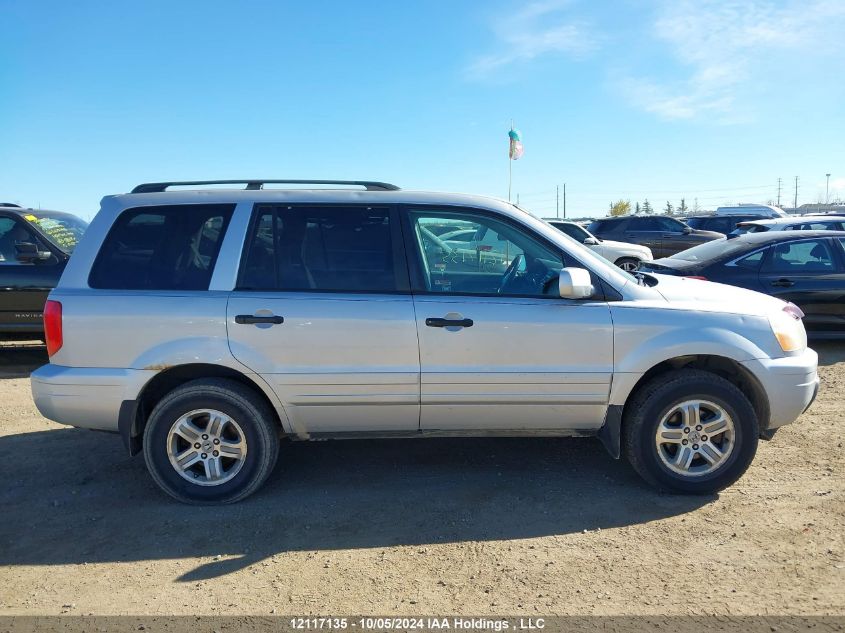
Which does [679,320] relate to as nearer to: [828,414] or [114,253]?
[828,414]

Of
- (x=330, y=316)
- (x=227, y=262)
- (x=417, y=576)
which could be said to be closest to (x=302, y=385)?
(x=330, y=316)

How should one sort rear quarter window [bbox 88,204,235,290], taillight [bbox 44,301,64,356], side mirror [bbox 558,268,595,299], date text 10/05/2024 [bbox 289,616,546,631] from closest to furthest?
1. date text 10/05/2024 [bbox 289,616,546,631]
2. side mirror [bbox 558,268,595,299]
3. taillight [bbox 44,301,64,356]
4. rear quarter window [bbox 88,204,235,290]

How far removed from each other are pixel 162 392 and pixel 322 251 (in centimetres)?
137

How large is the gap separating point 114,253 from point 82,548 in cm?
172

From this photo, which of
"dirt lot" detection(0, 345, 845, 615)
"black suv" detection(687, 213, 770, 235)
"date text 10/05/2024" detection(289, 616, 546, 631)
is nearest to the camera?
"date text 10/05/2024" detection(289, 616, 546, 631)

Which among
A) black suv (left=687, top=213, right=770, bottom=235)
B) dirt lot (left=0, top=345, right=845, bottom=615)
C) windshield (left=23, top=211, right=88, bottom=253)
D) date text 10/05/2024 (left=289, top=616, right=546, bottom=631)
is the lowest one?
date text 10/05/2024 (left=289, top=616, right=546, bottom=631)

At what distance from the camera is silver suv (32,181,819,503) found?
3744 millimetres

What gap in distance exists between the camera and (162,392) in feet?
13.2

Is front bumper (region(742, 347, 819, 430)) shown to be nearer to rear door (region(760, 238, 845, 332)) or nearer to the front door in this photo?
the front door

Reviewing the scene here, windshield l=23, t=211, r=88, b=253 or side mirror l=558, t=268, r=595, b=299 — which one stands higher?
windshield l=23, t=211, r=88, b=253

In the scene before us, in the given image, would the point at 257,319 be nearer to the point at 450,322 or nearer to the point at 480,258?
the point at 450,322

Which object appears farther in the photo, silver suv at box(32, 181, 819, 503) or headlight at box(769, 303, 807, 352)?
headlight at box(769, 303, 807, 352)

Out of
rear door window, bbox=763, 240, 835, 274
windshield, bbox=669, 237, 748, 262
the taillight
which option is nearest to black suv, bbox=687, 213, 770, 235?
windshield, bbox=669, 237, 748, 262

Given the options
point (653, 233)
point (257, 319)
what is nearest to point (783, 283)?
point (257, 319)
